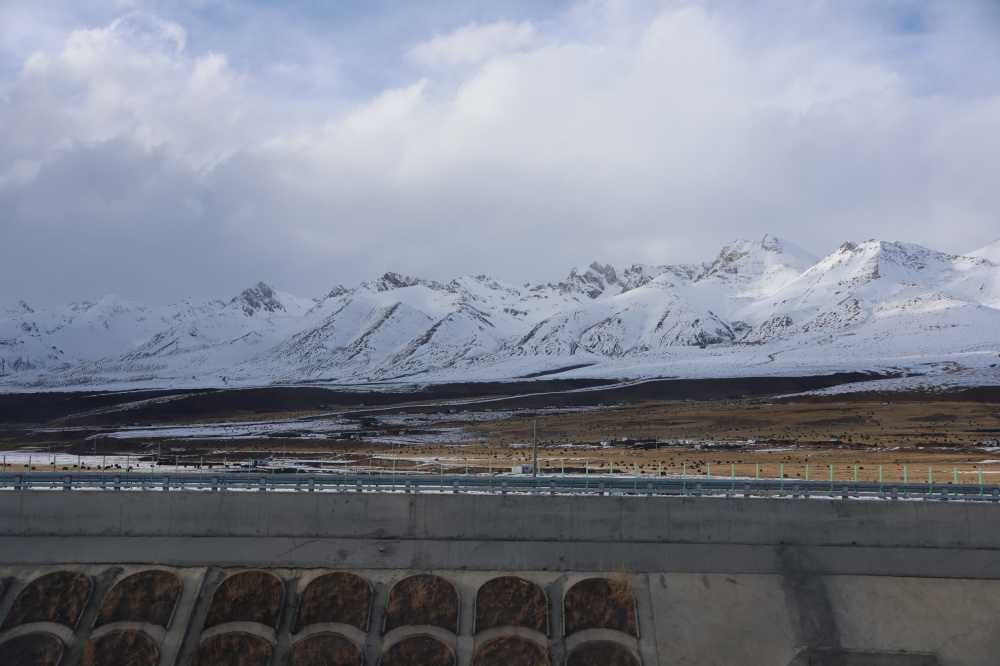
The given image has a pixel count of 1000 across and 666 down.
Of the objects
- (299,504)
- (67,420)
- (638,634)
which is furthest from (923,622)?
(67,420)

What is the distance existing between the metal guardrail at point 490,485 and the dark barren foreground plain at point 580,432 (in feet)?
35.7

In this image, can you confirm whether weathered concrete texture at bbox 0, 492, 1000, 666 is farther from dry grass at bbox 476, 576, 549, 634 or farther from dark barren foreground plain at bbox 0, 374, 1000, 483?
dark barren foreground plain at bbox 0, 374, 1000, 483

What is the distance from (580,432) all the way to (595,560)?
9223cm

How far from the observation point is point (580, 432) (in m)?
122

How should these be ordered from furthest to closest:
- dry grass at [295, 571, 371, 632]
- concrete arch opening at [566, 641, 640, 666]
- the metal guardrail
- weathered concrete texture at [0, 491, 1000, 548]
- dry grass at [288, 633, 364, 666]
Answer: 1. the metal guardrail
2. weathered concrete texture at [0, 491, 1000, 548]
3. dry grass at [295, 571, 371, 632]
4. concrete arch opening at [566, 641, 640, 666]
5. dry grass at [288, 633, 364, 666]

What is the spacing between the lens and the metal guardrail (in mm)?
32906

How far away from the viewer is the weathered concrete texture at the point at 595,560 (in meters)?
27.0

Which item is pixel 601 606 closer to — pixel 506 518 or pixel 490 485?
pixel 506 518

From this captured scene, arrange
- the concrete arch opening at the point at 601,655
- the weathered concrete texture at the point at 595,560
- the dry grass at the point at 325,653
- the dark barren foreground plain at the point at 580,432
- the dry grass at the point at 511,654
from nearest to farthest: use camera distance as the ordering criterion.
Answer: the dry grass at the point at 511,654 → the dry grass at the point at 325,653 → the concrete arch opening at the point at 601,655 → the weathered concrete texture at the point at 595,560 → the dark barren foreground plain at the point at 580,432

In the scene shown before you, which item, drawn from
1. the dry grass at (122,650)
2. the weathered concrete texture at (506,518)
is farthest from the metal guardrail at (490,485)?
the dry grass at (122,650)

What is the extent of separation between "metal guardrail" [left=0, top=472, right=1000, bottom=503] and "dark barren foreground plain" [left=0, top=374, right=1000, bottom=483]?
10873mm

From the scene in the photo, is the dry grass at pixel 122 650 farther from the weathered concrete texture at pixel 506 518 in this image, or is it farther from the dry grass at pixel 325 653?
the weathered concrete texture at pixel 506 518

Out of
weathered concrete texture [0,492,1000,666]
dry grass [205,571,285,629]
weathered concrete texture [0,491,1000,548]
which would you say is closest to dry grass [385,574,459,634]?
weathered concrete texture [0,492,1000,666]

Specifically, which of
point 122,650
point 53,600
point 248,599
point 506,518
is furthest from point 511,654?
point 53,600
